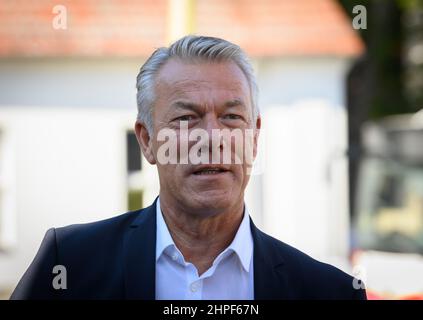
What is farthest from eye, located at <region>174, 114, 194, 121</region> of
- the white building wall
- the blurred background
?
the white building wall

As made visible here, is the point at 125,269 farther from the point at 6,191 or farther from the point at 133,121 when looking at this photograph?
the point at 6,191

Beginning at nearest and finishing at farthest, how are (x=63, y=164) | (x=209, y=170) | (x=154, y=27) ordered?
(x=209, y=170) < (x=63, y=164) < (x=154, y=27)

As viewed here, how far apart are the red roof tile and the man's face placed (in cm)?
485

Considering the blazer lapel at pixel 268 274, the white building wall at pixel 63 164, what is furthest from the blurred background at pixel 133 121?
the blazer lapel at pixel 268 274

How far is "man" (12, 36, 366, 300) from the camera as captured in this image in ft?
5.75

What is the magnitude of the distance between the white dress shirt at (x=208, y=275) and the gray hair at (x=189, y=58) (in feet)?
0.94

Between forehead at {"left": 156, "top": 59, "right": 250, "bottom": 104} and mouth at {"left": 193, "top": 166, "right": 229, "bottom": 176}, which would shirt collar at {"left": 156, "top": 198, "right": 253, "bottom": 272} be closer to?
mouth at {"left": 193, "top": 166, "right": 229, "bottom": 176}

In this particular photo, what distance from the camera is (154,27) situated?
693 cm

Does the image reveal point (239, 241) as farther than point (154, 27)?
No

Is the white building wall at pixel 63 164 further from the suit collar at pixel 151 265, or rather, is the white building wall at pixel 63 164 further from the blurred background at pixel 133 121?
the suit collar at pixel 151 265

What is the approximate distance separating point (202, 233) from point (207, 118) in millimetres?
275

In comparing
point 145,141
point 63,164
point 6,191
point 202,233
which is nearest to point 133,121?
point 63,164

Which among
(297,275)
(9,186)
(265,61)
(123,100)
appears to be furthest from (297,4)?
(297,275)
